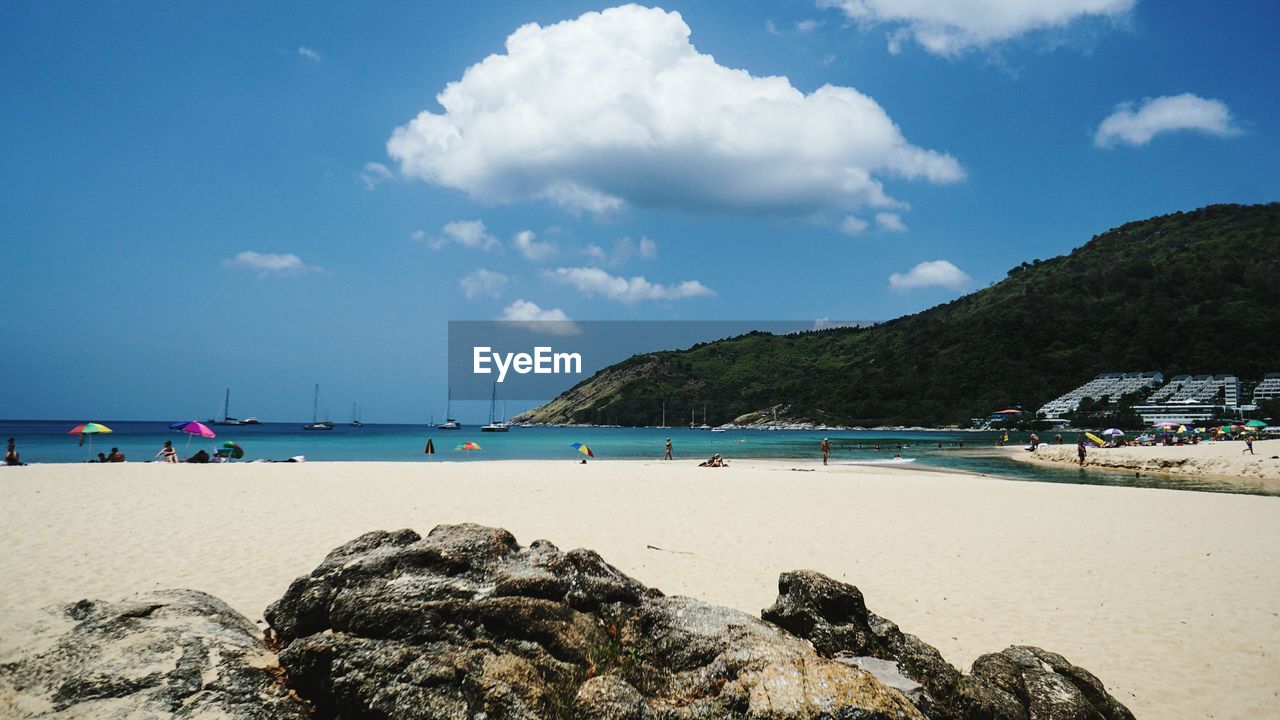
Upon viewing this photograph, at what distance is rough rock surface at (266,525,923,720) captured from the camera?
3939mm

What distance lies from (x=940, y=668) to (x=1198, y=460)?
43.4m

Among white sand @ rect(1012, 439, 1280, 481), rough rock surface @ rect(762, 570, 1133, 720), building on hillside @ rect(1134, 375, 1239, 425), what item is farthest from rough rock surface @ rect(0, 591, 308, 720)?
building on hillside @ rect(1134, 375, 1239, 425)

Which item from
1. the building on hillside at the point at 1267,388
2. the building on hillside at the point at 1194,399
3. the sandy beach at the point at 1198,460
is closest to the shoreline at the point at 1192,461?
the sandy beach at the point at 1198,460

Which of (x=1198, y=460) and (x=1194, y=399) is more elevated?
(x=1194, y=399)

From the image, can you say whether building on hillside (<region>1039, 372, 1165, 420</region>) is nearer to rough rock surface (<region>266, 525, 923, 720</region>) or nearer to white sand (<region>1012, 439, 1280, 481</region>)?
white sand (<region>1012, 439, 1280, 481</region>)

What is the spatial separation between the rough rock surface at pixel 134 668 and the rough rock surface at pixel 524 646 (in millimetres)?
334

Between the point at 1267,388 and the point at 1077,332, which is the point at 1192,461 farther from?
the point at 1077,332

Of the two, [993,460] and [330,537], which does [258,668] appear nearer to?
[330,537]

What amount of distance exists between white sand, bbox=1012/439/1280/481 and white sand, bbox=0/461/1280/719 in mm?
15691

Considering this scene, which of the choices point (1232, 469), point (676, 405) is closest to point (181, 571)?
point (1232, 469)

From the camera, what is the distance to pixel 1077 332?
426 feet

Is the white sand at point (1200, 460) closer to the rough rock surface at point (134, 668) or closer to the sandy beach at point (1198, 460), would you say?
the sandy beach at point (1198, 460)

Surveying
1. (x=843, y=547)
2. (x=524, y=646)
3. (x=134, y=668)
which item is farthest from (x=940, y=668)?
(x=843, y=547)

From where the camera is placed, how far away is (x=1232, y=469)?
3381cm
